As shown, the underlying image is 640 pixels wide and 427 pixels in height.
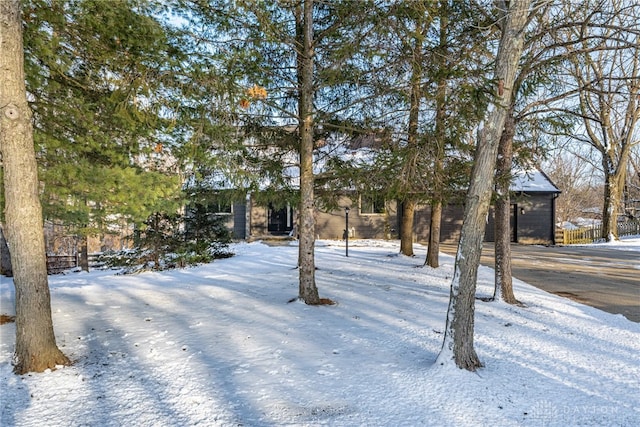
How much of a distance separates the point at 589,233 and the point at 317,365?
2429 cm

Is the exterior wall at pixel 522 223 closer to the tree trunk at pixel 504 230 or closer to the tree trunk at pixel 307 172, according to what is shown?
the tree trunk at pixel 504 230

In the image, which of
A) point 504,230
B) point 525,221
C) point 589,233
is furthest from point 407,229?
point 589,233

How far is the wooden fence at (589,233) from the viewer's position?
21231 mm

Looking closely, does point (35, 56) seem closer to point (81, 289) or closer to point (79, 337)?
point (79, 337)

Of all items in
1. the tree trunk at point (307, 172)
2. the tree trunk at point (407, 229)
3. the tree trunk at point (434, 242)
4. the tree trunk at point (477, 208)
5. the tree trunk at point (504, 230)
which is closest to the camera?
the tree trunk at point (477, 208)

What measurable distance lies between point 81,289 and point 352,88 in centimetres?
674

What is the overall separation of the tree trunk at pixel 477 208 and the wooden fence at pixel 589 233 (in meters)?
20.1

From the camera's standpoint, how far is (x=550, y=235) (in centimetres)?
2044

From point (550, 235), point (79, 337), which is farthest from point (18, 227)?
point (550, 235)

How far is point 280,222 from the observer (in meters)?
20.5

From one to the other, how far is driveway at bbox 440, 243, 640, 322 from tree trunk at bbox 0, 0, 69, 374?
25.9 feet

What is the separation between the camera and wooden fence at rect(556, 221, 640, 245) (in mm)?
21231

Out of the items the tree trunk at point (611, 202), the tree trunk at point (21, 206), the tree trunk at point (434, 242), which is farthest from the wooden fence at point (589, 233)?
the tree trunk at point (21, 206)

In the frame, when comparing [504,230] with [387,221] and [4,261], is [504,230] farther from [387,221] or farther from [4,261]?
[387,221]
